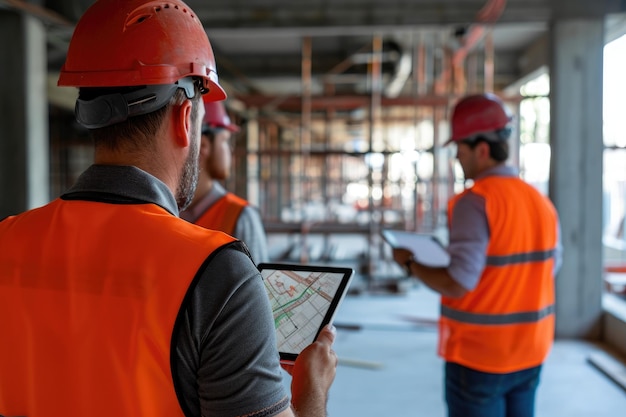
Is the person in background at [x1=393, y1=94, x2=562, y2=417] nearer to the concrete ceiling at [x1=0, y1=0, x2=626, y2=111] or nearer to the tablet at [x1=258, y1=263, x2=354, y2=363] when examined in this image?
the tablet at [x1=258, y1=263, x2=354, y2=363]

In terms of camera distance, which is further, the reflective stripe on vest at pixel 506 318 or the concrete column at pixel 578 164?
the concrete column at pixel 578 164

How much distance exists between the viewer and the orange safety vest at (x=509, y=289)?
278 cm

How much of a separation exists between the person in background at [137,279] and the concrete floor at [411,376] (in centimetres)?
389

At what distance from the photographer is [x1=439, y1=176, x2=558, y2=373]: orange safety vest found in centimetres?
278

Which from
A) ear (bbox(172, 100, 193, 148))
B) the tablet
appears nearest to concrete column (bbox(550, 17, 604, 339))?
the tablet

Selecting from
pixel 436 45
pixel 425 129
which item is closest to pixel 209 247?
pixel 436 45

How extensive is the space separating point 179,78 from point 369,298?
821 centimetres

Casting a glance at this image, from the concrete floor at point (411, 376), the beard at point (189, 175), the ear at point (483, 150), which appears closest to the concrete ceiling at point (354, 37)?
the concrete floor at point (411, 376)

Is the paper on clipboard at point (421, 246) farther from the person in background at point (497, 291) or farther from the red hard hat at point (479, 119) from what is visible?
the red hard hat at point (479, 119)

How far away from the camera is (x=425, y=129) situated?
21.4 metres

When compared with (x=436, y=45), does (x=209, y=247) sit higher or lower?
lower

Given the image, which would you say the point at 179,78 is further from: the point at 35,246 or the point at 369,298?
the point at 369,298

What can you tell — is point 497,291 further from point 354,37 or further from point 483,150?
point 354,37

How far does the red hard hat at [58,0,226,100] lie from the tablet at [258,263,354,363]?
545mm
